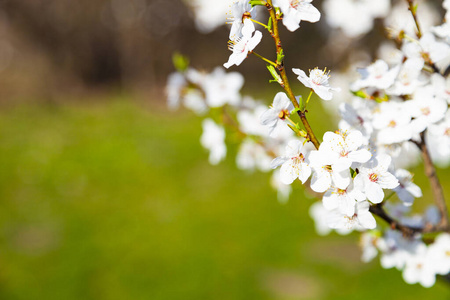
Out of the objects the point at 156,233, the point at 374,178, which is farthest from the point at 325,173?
the point at 156,233

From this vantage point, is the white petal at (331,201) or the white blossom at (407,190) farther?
the white blossom at (407,190)

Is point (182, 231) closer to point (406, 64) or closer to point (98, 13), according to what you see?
point (406, 64)

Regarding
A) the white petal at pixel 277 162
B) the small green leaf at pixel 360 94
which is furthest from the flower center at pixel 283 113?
the small green leaf at pixel 360 94

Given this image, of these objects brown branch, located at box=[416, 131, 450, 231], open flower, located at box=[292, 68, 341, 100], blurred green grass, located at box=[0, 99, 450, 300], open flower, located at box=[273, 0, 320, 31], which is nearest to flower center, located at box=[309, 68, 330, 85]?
open flower, located at box=[292, 68, 341, 100]

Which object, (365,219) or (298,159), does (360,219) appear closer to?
(365,219)

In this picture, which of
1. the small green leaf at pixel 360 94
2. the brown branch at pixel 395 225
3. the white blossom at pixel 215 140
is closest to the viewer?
the brown branch at pixel 395 225

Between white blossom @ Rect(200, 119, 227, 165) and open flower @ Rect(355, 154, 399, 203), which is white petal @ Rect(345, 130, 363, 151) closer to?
open flower @ Rect(355, 154, 399, 203)

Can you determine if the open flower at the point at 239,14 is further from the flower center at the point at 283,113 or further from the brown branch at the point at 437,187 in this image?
the brown branch at the point at 437,187
